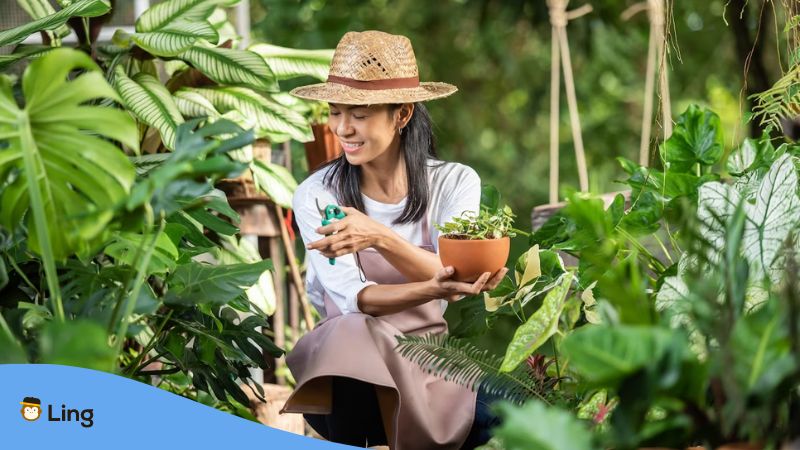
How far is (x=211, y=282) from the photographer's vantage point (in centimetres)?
184

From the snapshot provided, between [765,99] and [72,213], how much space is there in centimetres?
136

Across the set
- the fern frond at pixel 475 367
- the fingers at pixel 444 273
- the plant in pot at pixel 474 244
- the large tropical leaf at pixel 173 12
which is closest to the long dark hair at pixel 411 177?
the plant in pot at pixel 474 244

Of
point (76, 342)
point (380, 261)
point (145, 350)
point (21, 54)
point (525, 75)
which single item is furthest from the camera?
point (525, 75)

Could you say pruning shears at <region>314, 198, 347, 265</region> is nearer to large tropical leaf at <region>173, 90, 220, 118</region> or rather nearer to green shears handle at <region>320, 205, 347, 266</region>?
green shears handle at <region>320, 205, 347, 266</region>

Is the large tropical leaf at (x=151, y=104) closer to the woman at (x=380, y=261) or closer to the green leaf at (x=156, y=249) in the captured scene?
the woman at (x=380, y=261)

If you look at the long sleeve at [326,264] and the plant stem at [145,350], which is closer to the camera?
the plant stem at [145,350]

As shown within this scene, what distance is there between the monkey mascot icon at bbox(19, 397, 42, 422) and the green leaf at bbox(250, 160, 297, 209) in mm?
1621

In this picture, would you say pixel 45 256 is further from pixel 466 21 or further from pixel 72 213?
pixel 466 21

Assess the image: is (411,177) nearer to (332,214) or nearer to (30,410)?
(332,214)

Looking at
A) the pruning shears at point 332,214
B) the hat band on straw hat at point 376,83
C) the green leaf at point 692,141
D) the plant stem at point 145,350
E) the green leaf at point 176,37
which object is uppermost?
the green leaf at point 176,37

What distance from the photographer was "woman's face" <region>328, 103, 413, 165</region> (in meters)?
2.05

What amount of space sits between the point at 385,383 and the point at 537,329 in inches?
16.9

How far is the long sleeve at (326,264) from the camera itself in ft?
6.82

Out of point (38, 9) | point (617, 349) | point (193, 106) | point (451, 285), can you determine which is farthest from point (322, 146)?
point (617, 349)
